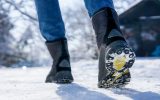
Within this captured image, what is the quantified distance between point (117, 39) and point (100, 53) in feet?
0.30

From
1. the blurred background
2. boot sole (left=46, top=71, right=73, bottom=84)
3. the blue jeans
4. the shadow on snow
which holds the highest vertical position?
the blurred background

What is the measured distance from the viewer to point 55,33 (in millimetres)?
1940

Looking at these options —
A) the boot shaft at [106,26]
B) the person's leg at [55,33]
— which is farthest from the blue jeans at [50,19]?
the boot shaft at [106,26]

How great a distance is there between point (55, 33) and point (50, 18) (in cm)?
7

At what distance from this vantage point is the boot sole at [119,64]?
4.95 feet

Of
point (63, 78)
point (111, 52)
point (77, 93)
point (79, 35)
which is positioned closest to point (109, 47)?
point (111, 52)

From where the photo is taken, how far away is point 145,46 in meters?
17.8

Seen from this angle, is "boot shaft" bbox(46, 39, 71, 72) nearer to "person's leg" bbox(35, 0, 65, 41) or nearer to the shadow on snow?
"person's leg" bbox(35, 0, 65, 41)

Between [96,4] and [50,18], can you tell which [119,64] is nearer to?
[96,4]

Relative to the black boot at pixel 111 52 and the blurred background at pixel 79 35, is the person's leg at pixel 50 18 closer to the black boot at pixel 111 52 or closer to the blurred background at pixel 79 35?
the black boot at pixel 111 52

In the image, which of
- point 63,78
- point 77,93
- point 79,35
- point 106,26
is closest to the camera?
point 77,93

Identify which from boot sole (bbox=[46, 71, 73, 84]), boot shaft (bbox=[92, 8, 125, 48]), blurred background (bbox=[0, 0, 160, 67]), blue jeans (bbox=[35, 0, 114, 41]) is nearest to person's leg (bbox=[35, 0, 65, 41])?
blue jeans (bbox=[35, 0, 114, 41])

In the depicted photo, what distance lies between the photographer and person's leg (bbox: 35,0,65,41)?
1905 mm

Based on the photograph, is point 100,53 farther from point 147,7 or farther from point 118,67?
point 147,7
